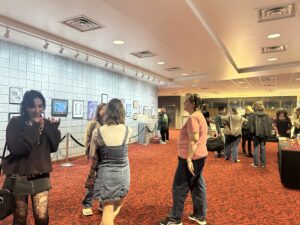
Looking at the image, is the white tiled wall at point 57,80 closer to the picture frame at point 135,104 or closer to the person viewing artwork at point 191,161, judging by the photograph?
the picture frame at point 135,104

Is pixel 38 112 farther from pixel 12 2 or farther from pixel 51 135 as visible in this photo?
pixel 12 2

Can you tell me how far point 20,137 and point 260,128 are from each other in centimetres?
520

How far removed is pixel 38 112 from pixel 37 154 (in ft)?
1.13

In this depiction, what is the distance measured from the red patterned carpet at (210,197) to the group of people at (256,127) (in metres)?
0.56

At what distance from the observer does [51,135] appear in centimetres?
194

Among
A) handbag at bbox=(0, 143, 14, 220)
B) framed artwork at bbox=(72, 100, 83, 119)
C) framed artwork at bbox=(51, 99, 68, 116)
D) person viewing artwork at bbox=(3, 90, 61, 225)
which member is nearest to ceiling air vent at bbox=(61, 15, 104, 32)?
framed artwork at bbox=(51, 99, 68, 116)

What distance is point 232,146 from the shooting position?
639cm

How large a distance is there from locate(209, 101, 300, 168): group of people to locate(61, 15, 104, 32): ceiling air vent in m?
3.29

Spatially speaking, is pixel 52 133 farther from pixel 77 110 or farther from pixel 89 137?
pixel 77 110

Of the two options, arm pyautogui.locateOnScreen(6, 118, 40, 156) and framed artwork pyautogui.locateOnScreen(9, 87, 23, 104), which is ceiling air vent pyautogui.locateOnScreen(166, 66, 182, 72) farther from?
arm pyautogui.locateOnScreen(6, 118, 40, 156)

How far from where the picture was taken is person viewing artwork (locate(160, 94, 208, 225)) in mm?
2545

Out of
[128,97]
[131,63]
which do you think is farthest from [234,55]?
[128,97]

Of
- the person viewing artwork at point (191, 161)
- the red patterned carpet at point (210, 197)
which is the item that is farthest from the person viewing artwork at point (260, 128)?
the person viewing artwork at point (191, 161)

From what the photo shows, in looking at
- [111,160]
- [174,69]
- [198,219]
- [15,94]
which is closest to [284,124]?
[174,69]
